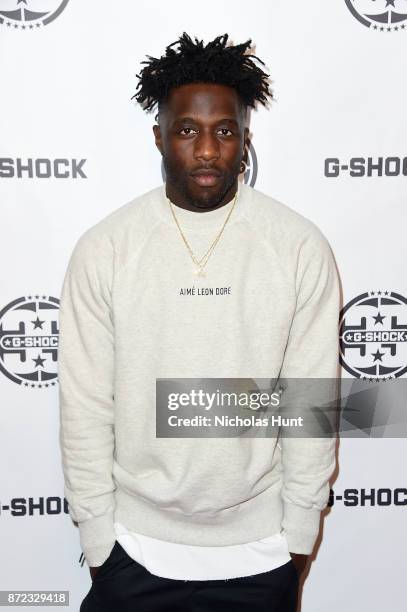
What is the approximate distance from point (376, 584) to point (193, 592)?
759 mm

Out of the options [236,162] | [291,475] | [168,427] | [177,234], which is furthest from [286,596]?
[236,162]

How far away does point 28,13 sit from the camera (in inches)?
60.8

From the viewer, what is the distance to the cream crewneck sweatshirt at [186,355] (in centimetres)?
135

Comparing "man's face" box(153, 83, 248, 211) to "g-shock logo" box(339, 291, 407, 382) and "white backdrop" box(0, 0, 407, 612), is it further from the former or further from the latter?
"g-shock logo" box(339, 291, 407, 382)

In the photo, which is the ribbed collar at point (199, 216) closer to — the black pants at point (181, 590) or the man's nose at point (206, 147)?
the man's nose at point (206, 147)

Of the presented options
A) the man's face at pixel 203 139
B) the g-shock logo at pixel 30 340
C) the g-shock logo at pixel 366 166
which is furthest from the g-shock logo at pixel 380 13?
the g-shock logo at pixel 30 340

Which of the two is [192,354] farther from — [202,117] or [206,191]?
[202,117]

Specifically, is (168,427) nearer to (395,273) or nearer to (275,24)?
(395,273)

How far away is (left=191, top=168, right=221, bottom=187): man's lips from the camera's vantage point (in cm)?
129

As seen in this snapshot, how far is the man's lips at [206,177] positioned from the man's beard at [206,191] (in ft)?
0.04

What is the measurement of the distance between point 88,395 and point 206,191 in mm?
513

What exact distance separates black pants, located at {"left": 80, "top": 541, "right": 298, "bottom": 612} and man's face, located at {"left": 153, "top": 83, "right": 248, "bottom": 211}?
0.82 m

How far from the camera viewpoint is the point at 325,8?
1.58 m

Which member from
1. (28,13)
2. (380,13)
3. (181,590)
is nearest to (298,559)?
(181,590)
